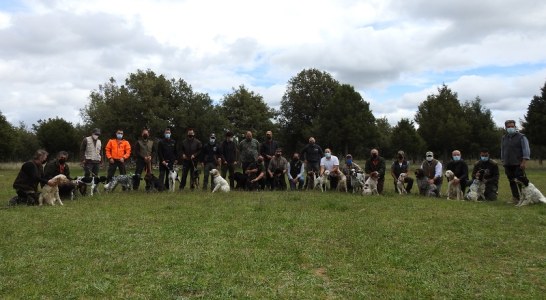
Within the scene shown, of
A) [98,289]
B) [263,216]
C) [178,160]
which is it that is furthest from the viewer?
[178,160]

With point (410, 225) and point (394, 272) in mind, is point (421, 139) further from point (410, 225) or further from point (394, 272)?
point (394, 272)

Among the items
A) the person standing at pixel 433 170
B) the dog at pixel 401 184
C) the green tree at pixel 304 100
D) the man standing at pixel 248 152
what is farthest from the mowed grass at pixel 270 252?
the green tree at pixel 304 100

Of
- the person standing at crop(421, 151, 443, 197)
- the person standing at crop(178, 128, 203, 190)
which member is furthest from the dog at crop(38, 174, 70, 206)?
the person standing at crop(421, 151, 443, 197)

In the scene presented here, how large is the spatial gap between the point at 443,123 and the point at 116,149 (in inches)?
1170

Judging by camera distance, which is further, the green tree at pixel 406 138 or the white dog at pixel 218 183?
the green tree at pixel 406 138

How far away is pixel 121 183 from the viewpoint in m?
13.3

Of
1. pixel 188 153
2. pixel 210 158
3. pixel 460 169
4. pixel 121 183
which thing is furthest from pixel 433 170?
pixel 121 183

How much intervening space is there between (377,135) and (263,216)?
35.3m

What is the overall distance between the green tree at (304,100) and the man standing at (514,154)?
4000cm

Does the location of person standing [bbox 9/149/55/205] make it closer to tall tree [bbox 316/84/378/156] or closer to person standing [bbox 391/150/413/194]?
person standing [bbox 391/150/413/194]

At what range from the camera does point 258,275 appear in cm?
472

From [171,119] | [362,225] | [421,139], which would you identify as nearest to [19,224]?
[362,225]

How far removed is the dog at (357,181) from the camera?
44.6ft

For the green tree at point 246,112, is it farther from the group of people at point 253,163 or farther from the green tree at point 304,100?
the group of people at point 253,163
